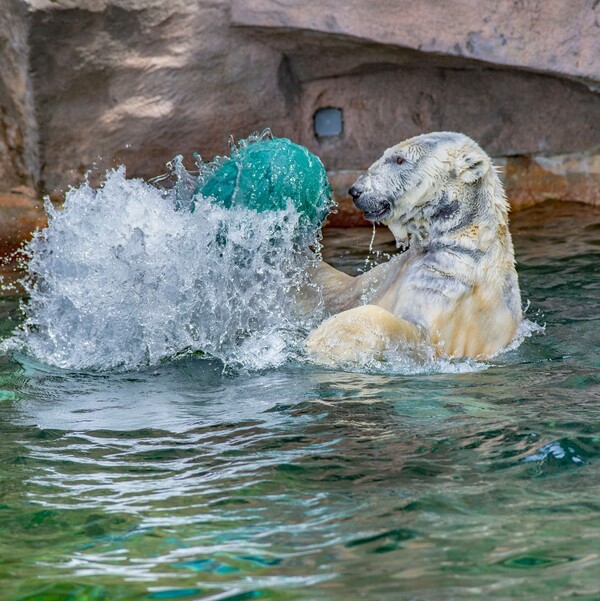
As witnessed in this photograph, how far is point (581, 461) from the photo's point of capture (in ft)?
10.1

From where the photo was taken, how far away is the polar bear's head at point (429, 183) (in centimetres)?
450

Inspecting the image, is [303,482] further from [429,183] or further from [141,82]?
[141,82]

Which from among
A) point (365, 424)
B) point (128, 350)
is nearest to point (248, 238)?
point (128, 350)

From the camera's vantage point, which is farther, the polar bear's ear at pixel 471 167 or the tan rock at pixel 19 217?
the tan rock at pixel 19 217

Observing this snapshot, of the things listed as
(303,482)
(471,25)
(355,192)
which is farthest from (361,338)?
(471,25)

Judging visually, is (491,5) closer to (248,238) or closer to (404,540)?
(248,238)

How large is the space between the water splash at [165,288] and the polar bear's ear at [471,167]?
767mm

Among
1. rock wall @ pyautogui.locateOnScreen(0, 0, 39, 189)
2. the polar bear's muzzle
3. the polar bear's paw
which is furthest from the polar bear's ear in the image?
rock wall @ pyautogui.locateOnScreen(0, 0, 39, 189)

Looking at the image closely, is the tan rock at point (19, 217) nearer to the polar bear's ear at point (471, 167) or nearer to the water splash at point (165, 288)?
the water splash at point (165, 288)

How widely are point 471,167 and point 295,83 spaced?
3312 mm

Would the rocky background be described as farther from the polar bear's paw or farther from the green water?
the polar bear's paw

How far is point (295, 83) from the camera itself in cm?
758

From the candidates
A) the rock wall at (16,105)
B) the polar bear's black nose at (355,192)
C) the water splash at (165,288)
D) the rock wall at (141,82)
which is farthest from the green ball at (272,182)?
the rock wall at (16,105)

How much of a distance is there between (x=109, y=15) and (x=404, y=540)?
5.10 m
